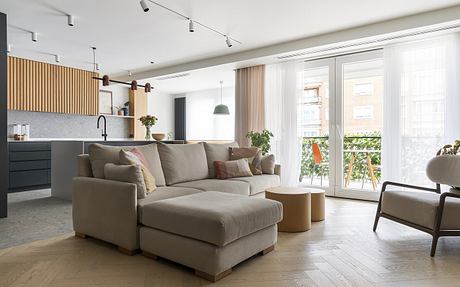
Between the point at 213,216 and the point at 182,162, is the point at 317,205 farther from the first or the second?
the point at 213,216

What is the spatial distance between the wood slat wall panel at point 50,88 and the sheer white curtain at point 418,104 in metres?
6.05

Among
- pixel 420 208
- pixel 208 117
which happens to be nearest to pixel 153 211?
pixel 420 208

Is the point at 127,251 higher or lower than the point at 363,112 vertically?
lower

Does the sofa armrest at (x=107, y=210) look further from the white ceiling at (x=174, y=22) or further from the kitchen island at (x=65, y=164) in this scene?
the white ceiling at (x=174, y=22)

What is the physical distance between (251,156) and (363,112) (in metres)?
2.04

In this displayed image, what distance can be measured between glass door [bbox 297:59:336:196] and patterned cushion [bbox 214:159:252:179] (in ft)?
5.67

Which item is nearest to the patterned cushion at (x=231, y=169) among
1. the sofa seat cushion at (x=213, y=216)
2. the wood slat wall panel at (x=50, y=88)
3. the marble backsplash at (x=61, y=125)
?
the sofa seat cushion at (x=213, y=216)

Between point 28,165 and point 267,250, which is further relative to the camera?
point 28,165

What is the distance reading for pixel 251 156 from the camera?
4449 mm

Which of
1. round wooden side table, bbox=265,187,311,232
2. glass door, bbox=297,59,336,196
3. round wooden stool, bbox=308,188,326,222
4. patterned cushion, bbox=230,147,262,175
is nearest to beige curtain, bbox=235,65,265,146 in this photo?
glass door, bbox=297,59,336,196

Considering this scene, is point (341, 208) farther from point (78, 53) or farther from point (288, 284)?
point (78, 53)

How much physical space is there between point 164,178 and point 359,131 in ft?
10.9

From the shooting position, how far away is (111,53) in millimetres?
5711

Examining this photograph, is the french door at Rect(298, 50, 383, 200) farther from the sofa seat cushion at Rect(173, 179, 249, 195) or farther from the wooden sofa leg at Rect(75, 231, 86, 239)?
the wooden sofa leg at Rect(75, 231, 86, 239)
